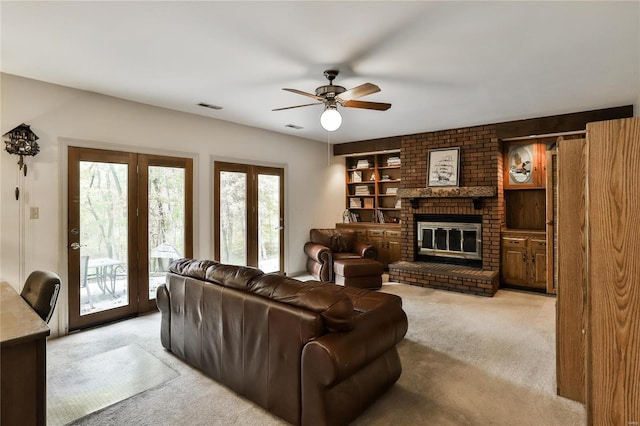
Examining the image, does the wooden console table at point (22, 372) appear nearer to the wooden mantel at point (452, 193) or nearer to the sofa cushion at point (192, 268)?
the sofa cushion at point (192, 268)

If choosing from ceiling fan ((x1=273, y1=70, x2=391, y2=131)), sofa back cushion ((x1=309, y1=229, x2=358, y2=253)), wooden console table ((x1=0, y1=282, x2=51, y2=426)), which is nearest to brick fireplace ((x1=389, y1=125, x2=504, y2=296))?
sofa back cushion ((x1=309, y1=229, x2=358, y2=253))

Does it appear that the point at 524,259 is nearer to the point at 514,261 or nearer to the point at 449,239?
the point at 514,261

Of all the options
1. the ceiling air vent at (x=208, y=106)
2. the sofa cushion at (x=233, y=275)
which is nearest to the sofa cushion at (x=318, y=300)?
the sofa cushion at (x=233, y=275)

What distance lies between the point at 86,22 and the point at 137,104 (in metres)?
1.85

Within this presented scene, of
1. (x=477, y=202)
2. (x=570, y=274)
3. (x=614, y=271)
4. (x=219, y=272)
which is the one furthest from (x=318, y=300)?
(x=477, y=202)

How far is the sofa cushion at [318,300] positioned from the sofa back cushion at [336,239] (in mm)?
3804

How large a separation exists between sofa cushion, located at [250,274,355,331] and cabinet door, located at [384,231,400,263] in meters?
4.36

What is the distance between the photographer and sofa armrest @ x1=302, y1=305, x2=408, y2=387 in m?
1.70

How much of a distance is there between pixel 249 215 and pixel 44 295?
3.32m

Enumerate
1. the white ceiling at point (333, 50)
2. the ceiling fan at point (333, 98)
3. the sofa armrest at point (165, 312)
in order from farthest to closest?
1. the ceiling fan at point (333, 98)
2. the sofa armrest at point (165, 312)
3. the white ceiling at point (333, 50)

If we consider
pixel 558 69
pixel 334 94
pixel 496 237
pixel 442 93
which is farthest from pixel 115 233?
pixel 496 237

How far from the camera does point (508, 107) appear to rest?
13.8ft

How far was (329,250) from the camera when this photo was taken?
5496mm

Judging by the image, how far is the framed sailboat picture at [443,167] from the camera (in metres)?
5.36
